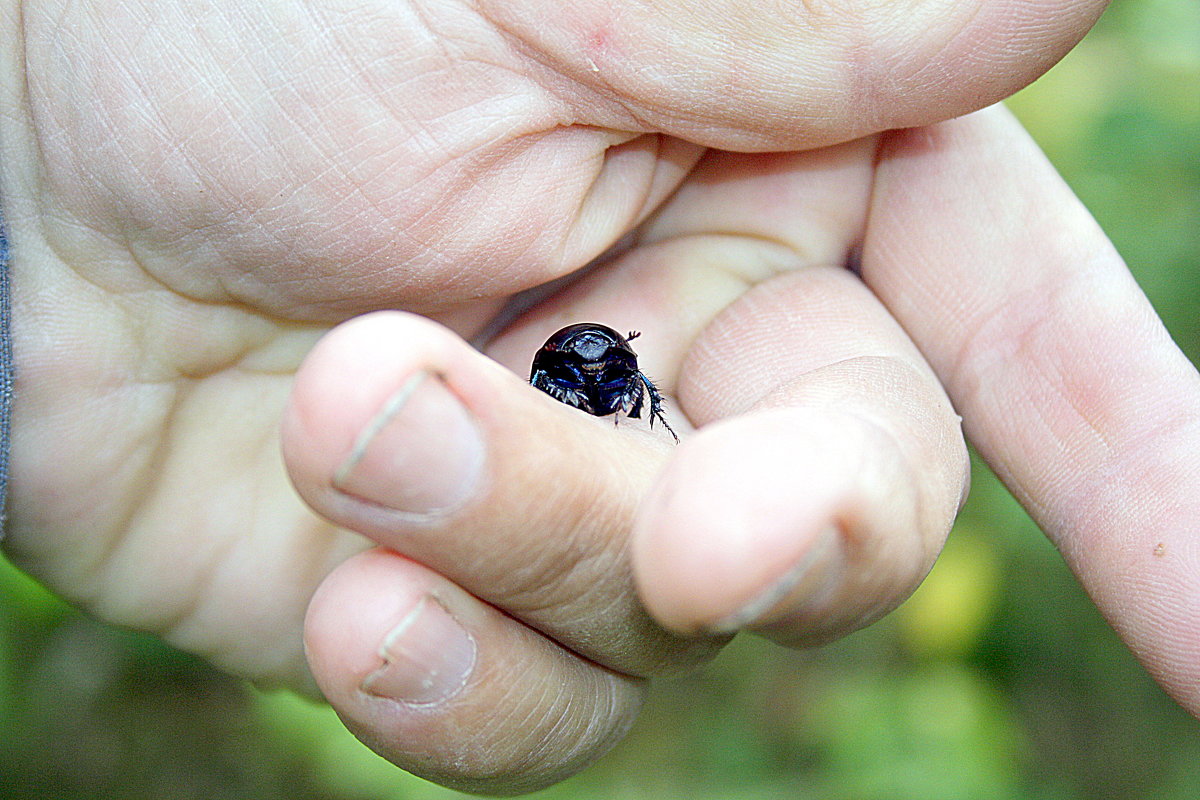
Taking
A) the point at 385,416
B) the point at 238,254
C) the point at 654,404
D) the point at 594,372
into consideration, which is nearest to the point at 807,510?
the point at 385,416

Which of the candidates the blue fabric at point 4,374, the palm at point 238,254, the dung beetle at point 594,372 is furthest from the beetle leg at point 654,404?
the blue fabric at point 4,374

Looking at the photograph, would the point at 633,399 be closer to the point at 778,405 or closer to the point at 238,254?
the point at 778,405

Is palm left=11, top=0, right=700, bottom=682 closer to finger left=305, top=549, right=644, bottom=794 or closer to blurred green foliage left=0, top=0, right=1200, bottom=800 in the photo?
finger left=305, top=549, right=644, bottom=794

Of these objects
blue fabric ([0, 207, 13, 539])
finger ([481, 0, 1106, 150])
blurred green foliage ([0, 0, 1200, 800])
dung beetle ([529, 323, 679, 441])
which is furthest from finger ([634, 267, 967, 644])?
blurred green foliage ([0, 0, 1200, 800])

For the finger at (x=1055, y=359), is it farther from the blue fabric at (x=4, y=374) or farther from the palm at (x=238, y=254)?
the blue fabric at (x=4, y=374)

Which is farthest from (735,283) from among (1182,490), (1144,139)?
(1144,139)

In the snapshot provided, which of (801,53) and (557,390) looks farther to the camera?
(557,390)

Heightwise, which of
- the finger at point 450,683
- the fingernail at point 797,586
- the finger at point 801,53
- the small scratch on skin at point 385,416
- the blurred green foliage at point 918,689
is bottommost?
the blurred green foliage at point 918,689
